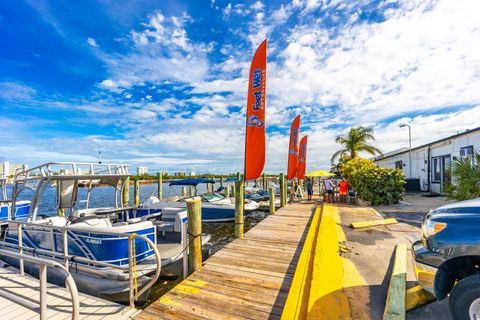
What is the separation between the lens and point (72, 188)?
7523mm

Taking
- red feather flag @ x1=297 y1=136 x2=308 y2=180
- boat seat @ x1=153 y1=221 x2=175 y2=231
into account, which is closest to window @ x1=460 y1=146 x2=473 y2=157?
red feather flag @ x1=297 y1=136 x2=308 y2=180

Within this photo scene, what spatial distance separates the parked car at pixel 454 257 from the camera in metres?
2.25

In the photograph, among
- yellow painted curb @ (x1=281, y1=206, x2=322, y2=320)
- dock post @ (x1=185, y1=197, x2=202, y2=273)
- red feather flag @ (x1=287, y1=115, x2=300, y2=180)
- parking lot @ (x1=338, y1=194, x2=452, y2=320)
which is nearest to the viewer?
parking lot @ (x1=338, y1=194, x2=452, y2=320)

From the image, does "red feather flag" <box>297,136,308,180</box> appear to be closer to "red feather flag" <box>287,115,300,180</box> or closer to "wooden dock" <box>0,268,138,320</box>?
"red feather flag" <box>287,115,300,180</box>

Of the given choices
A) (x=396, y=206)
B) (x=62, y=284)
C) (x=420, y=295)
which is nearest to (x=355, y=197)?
(x=396, y=206)

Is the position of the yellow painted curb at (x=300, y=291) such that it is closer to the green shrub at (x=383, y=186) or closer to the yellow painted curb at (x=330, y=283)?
the yellow painted curb at (x=330, y=283)

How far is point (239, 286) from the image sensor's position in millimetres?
4453

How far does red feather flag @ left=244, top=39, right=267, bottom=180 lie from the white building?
8.14 meters

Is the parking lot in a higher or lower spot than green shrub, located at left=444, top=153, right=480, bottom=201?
lower

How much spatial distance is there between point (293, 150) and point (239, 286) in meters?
13.7

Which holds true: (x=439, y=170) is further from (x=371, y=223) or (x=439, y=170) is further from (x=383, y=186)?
(x=371, y=223)

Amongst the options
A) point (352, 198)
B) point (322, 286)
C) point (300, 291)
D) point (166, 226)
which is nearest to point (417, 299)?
point (322, 286)

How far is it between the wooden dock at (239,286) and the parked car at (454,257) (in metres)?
2.14

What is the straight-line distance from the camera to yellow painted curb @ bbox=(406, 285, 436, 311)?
3115mm
